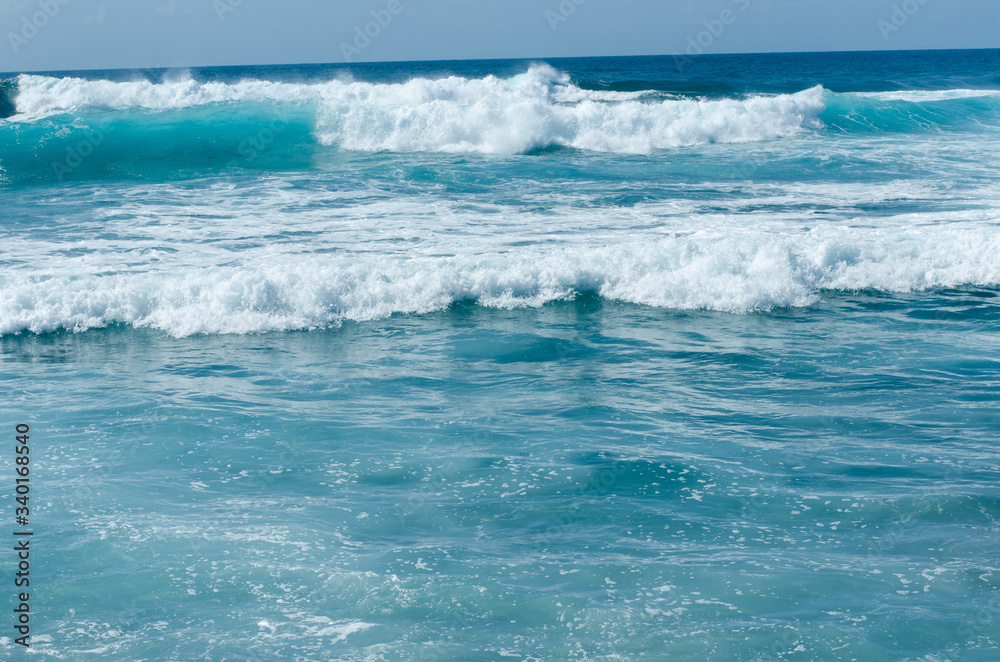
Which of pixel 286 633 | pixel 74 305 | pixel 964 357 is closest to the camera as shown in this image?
pixel 286 633

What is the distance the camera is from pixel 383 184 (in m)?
18.2

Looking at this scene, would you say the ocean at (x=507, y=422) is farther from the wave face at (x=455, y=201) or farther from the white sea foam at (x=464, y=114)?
the white sea foam at (x=464, y=114)

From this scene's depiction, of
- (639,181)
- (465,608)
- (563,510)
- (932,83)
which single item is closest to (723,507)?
(563,510)

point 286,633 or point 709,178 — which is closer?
point 286,633

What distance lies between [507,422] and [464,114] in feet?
62.4

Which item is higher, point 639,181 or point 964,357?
point 639,181

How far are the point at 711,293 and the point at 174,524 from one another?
7.32 m

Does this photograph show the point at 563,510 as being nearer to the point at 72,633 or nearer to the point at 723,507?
the point at 723,507

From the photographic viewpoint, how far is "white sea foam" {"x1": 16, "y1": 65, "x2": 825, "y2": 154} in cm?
2377

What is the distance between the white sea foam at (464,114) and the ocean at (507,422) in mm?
6790

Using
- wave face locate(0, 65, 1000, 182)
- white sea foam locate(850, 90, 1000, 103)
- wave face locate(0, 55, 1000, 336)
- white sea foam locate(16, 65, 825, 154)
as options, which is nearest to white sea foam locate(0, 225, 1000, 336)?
wave face locate(0, 55, 1000, 336)

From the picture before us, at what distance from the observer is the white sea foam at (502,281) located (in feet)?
32.0

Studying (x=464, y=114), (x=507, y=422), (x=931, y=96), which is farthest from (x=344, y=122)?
(x=931, y=96)

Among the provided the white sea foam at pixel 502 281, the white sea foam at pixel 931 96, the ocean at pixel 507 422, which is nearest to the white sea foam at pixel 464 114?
the white sea foam at pixel 931 96
